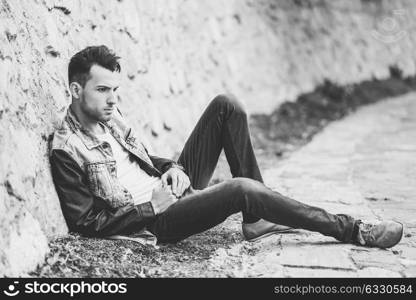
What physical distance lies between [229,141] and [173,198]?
0.62 m

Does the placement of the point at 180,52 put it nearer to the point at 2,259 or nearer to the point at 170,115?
the point at 170,115

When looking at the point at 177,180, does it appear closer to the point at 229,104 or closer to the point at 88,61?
the point at 229,104

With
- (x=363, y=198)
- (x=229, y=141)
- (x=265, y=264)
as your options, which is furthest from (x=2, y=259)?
(x=363, y=198)

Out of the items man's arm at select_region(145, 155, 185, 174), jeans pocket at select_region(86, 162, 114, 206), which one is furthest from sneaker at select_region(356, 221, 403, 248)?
jeans pocket at select_region(86, 162, 114, 206)

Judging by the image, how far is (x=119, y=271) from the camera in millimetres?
3115

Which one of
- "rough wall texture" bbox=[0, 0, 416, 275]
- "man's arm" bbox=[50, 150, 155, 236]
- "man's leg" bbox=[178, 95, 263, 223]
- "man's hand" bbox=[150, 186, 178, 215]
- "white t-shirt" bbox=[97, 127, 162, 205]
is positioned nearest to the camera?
"rough wall texture" bbox=[0, 0, 416, 275]

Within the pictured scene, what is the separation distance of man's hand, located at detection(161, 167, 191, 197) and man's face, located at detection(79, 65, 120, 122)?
1.78 ft

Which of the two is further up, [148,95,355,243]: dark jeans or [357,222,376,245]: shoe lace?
[148,95,355,243]: dark jeans

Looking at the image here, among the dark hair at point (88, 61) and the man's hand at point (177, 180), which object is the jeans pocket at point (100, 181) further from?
the dark hair at point (88, 61)

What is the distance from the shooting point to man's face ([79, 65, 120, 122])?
346 cm

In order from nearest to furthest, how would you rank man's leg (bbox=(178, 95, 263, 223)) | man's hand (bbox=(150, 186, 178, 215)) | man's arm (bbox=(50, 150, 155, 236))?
man's arm (bbox=(50, 150, 155, 236)) → man's hand (bbox=(150, 186, 178, 215)) → man's leg (bbox=(178, 95, 263, 223))

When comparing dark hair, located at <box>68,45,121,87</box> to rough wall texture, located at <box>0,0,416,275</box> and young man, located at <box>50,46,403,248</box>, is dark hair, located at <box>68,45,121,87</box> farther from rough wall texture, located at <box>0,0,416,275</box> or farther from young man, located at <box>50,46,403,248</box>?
rough wall texture, located at <box>0,0,416,275</box>

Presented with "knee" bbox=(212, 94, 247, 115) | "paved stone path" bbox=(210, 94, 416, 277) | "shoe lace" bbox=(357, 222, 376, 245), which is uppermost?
"knee" bbox=(212, 94, 247, 115)

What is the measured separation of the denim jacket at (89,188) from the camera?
3.33 meters
